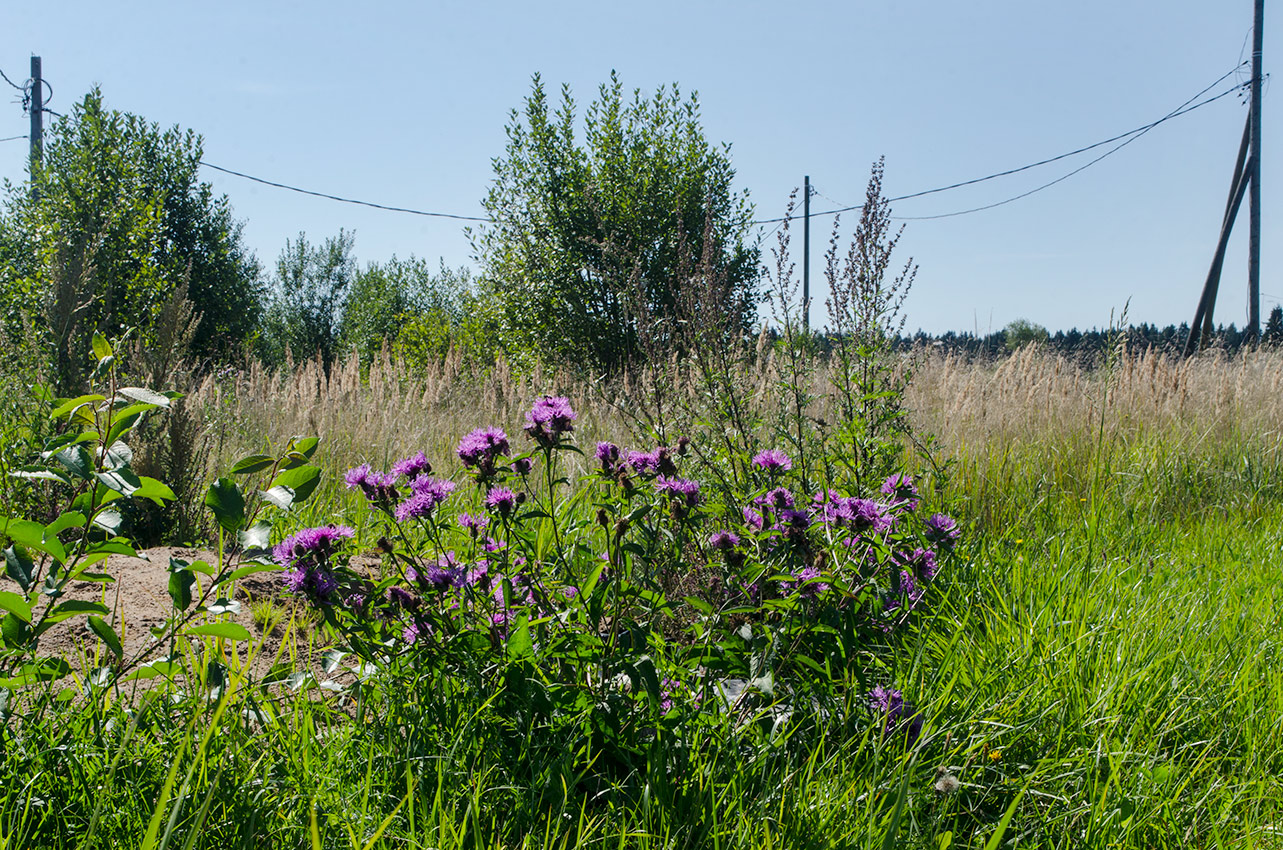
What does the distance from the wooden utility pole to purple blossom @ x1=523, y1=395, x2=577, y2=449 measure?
1502 centimetres

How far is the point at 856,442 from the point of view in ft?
9.17

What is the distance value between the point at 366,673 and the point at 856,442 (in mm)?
1793

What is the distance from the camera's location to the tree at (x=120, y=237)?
5793mm

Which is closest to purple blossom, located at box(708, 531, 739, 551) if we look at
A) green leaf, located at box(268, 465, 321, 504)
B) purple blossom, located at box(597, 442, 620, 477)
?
purple blossom, located at box(597, 442, 620, 477)

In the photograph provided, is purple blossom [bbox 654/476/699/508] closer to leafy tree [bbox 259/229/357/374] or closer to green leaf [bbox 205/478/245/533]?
green leaf [bbox 205/478/245/533]

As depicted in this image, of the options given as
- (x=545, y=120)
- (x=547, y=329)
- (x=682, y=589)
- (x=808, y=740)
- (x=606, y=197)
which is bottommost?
(x=808, y=740)

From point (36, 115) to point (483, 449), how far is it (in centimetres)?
1679

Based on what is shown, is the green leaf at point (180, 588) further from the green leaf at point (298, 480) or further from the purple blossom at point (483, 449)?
the purple blossom at point (483, 449)

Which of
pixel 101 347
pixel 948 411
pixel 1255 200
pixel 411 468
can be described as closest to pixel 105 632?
pixel 101 347

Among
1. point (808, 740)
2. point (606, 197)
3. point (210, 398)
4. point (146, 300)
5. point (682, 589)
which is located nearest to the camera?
point (808, 740)

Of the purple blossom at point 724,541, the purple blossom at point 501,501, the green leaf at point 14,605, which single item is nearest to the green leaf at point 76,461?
the green leaf at point 14,605

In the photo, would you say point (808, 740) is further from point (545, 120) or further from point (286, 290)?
point (286, 290)

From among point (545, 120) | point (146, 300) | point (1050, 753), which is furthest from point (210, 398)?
point (545, 120)

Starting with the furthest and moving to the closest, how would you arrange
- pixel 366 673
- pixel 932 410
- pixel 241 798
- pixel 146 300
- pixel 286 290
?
pixel 286 290, pixel 146 300, pixel 932 410, pixel 366 673, pixel 241 798
